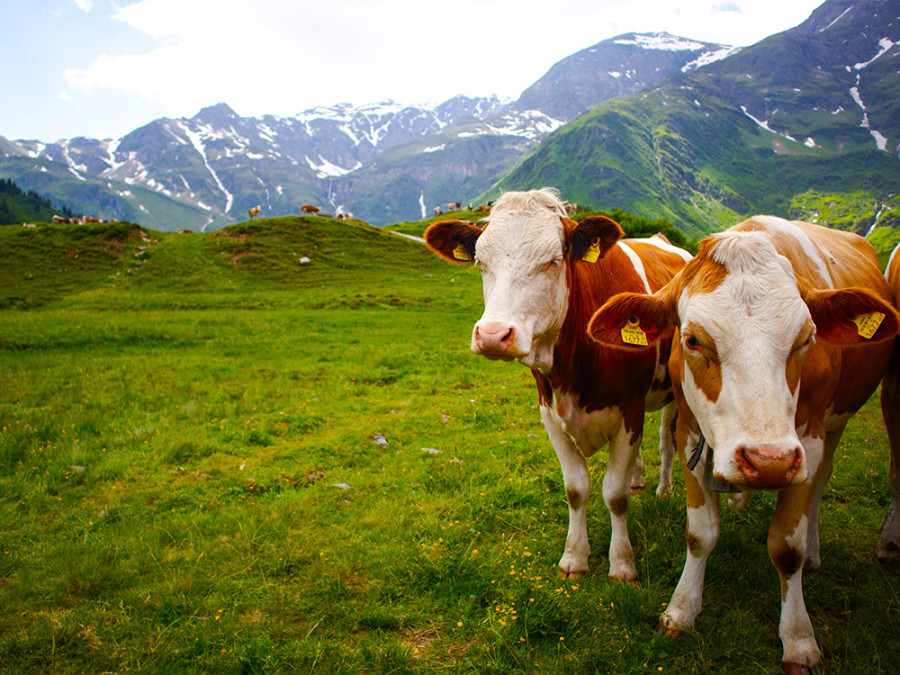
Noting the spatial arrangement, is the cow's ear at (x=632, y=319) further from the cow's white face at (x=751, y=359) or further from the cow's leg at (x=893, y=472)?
the cow's leg at (x=893, y=472)

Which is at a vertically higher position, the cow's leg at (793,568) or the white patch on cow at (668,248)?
the white patch on cow at (668,248)

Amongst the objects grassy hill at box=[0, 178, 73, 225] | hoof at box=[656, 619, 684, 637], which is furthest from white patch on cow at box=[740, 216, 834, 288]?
grassy hill at box=[0, 178, 73, 225]

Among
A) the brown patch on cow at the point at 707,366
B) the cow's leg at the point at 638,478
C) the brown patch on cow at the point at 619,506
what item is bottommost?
the cow's leg at the point at 638,478

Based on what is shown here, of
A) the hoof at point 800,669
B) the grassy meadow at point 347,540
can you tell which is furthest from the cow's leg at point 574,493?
the hoof at point 800,669

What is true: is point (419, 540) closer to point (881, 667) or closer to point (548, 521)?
point (548, 521)

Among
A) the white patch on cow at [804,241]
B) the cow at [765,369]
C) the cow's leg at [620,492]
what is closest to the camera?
the cow at [765,369]

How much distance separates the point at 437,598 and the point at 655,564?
2.18m

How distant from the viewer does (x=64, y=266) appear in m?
35.5

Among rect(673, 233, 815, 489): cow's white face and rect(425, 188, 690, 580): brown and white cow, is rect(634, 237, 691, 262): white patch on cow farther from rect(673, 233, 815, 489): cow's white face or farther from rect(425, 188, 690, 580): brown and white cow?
rect(673, 233, 815, 489): cow's white face

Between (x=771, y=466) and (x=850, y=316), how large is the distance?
1357 mm

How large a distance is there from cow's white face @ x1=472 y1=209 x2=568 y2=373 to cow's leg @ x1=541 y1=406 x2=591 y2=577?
97cm

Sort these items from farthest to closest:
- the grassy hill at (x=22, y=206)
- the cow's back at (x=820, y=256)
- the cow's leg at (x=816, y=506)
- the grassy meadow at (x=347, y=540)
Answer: the grassy hill at (x=22, y=206)
the cow's leg at (x=816, y=506)
the cow's back at (x=820, y=256)
the grassy meadow at (x=347, y=540)

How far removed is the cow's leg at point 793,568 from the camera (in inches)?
137

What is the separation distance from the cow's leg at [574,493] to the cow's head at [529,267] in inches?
34.6
